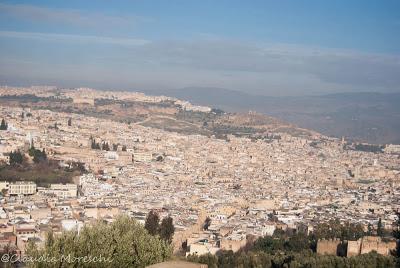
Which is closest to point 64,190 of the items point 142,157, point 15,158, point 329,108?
point 15,158

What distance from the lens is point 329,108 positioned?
159m

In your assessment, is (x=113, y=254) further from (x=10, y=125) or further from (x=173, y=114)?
(x=173, y=114)

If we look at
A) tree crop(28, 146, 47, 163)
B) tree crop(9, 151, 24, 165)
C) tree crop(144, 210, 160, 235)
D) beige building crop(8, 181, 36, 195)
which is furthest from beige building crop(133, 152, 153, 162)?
tree crop(144, 210, 160, 235)

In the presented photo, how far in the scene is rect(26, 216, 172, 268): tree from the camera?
1159cm

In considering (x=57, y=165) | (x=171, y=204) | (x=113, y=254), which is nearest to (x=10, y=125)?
(x=57, y=165)

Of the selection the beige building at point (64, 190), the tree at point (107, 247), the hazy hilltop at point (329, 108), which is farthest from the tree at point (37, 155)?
the hazy hilltop at point (329, 108)

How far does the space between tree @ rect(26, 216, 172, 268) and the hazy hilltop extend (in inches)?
3713

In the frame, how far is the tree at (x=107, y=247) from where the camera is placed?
38.0 feet

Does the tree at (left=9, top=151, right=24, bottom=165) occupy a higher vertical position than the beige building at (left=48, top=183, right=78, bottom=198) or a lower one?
higher

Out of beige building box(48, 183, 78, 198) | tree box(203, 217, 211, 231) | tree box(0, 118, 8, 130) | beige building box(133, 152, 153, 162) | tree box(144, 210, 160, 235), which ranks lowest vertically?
tree box(203, 217, 211, 231)

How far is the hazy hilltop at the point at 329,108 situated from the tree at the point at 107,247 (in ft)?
309

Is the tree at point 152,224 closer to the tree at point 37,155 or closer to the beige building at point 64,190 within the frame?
the beige building at point 64,190

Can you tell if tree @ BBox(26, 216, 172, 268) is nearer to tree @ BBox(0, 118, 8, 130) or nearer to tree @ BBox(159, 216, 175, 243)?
tree @ BBox(159, 216, 175, 243)

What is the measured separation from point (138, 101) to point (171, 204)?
64055 millimetres
